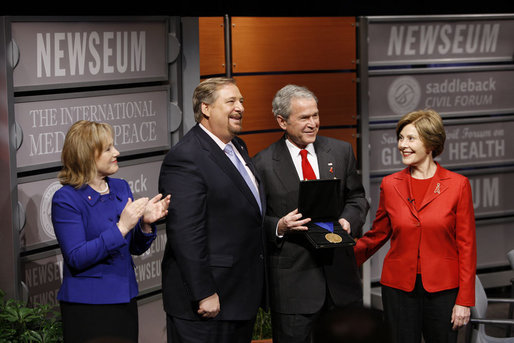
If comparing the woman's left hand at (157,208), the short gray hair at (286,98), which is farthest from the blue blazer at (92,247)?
the short gray hair at (286,98)

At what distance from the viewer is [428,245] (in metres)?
3.85

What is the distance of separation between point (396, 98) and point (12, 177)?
3104mm

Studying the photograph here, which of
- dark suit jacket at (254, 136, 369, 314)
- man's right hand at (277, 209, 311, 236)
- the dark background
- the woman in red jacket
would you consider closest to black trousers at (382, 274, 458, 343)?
the woman in red jacket

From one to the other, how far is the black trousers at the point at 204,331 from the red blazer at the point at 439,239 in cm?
86

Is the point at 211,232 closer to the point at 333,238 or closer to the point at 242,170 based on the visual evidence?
the point at 242,170

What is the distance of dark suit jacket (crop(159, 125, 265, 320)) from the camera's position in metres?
3.47

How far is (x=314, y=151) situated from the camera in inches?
159

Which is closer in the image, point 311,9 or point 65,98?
point 65,98

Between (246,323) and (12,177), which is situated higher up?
(12,177)

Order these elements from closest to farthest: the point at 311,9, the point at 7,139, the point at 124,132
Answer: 1. the point at 7,139
2. the point at 124,132
3. the point at 311,9

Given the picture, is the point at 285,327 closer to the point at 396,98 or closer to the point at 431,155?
the point at 431,155

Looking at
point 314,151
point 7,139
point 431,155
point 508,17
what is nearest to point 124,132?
point 7,139

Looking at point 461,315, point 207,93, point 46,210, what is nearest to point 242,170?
point 207,93

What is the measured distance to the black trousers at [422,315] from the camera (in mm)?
3852
